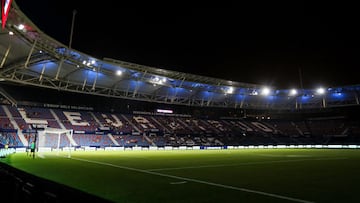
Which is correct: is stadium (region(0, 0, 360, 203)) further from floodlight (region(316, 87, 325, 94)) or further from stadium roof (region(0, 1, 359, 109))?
floodlight (region(316, 87, 325, 94))

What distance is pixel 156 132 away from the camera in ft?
169

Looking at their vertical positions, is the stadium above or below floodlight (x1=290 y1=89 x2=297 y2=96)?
below

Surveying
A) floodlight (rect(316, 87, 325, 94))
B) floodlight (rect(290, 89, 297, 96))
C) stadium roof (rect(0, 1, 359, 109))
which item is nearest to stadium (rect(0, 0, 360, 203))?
stadium roof (rect(0, 1, 359, 109))

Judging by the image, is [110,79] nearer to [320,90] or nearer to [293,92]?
[293,92]

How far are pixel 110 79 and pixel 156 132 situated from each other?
1800 cm

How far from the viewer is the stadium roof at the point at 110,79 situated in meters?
21.9

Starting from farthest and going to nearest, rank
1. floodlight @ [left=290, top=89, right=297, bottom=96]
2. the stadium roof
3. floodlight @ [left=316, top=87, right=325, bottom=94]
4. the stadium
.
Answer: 1. floodlight @ [left=290, top=89, right=297, bottom=96]
2. floodlight @ [left=316, top=87, right=325, bottom=94]
3. the stadium roof
4. the stadium

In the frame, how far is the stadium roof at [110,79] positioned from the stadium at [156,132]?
0.16m

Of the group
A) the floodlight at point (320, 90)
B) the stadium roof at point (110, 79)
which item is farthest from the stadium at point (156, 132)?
the floodlight at point (320, 90)

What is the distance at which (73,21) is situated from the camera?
89.5 feet

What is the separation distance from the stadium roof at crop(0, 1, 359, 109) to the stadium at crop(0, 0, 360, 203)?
0.53 feet

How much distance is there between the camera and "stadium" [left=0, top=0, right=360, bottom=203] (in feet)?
29.5

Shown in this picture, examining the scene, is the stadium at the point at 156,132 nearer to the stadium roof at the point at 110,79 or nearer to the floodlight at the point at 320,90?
the stadium roof at the point at 110,79

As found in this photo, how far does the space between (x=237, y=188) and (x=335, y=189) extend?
334 cm
